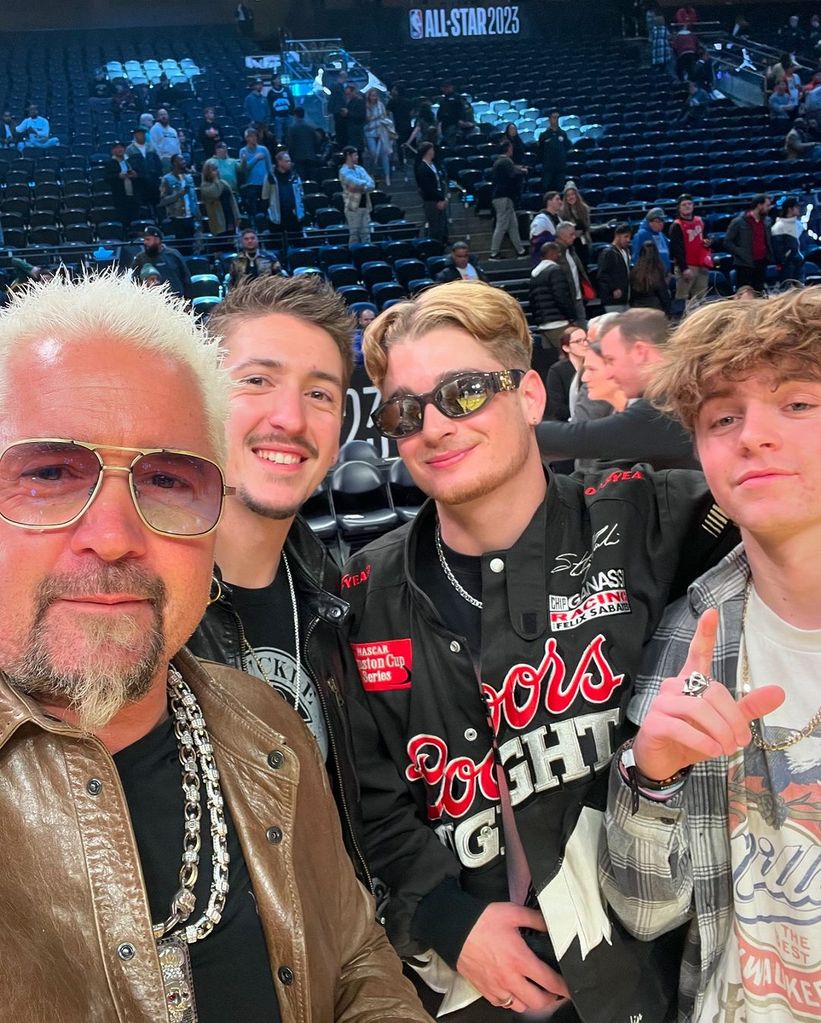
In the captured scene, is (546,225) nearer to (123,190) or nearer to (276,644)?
(123,190)

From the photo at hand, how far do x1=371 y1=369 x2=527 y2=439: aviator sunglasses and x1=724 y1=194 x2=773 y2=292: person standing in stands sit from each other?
11059mm

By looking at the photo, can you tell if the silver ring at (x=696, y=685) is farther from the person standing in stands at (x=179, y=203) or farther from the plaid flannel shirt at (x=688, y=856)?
the person standing in stands at (x=179, y=203)

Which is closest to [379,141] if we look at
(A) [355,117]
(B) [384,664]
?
(A) [355,117]

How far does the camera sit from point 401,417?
2.03m

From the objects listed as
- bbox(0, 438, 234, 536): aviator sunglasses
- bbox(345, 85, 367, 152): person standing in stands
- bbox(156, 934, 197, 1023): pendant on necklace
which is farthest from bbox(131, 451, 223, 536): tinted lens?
bbox(345, 85, 367, 152): person standing in stands

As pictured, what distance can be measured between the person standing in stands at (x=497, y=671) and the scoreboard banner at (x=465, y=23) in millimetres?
22296

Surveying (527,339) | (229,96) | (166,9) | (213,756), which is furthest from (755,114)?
(213,756)

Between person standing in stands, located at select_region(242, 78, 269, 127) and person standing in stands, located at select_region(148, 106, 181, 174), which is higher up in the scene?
person standing in stands, located at select_region(242, 78, 269, 127)

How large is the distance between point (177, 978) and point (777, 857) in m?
0.98

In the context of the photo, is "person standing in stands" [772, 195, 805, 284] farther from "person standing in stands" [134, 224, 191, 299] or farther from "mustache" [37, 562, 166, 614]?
"mustache" [37, 562, 166, 614]

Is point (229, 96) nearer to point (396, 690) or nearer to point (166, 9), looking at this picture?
point (166, 9)

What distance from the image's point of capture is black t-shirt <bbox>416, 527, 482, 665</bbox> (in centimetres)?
200

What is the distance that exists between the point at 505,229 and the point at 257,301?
480 inches

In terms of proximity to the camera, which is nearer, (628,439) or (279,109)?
(628,439)
